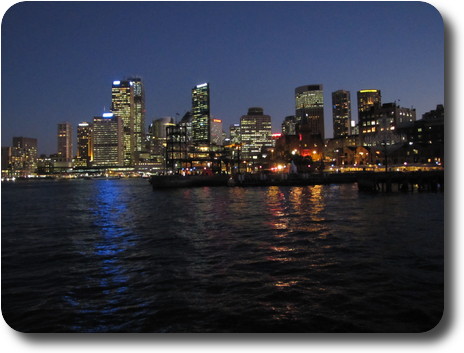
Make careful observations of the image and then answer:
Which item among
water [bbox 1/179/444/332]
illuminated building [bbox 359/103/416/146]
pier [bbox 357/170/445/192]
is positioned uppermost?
illuminated building [bbox 359/103/416/146]

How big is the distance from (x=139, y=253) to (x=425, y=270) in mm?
9764

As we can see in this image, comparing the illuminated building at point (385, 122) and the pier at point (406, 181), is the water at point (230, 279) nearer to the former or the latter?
the pier at point (406, 181)

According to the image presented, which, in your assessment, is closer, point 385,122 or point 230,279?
point 230,279

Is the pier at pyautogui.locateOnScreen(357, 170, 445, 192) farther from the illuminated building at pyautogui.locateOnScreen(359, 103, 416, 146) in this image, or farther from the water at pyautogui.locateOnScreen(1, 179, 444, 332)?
the illuminated building at pyautogui.locateOnScreen(359, 103, 416, 146)

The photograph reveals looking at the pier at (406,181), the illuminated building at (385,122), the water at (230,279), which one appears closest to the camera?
the water at (230,279)

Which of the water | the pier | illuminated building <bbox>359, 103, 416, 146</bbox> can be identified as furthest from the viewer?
illuminated building <bbox>359, 103, 416, 146</bbox>

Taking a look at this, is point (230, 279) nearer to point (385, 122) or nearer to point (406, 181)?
point (406, 181)

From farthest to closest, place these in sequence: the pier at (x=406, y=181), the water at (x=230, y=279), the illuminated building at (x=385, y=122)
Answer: the illuminated building at (x=385, y=122)
the pier at (x=406, y=181)
the water at (x=230, y=279)

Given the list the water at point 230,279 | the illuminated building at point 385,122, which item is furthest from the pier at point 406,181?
the illuminated building at point 385,122

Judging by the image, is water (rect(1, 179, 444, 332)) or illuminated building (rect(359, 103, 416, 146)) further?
illuminated building (rect(359, 103, 416, 146))

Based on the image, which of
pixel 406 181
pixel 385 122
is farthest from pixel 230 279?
pixel 385 122

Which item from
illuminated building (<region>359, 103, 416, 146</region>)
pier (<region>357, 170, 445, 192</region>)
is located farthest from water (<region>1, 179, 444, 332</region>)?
illuminated building (<region>359, 103, 416, 146</region>)

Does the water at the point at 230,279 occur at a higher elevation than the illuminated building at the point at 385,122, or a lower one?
lower

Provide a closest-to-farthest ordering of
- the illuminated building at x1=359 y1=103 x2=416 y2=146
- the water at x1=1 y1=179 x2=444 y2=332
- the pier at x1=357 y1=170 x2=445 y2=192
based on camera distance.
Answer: the water at x1=1 y1=179 x2=444 y2=332 < the pier at x1=357 y1=170 x2=445 y2=192 < the illuminated building at x1=359 y1=103 x2=416 y2=146
